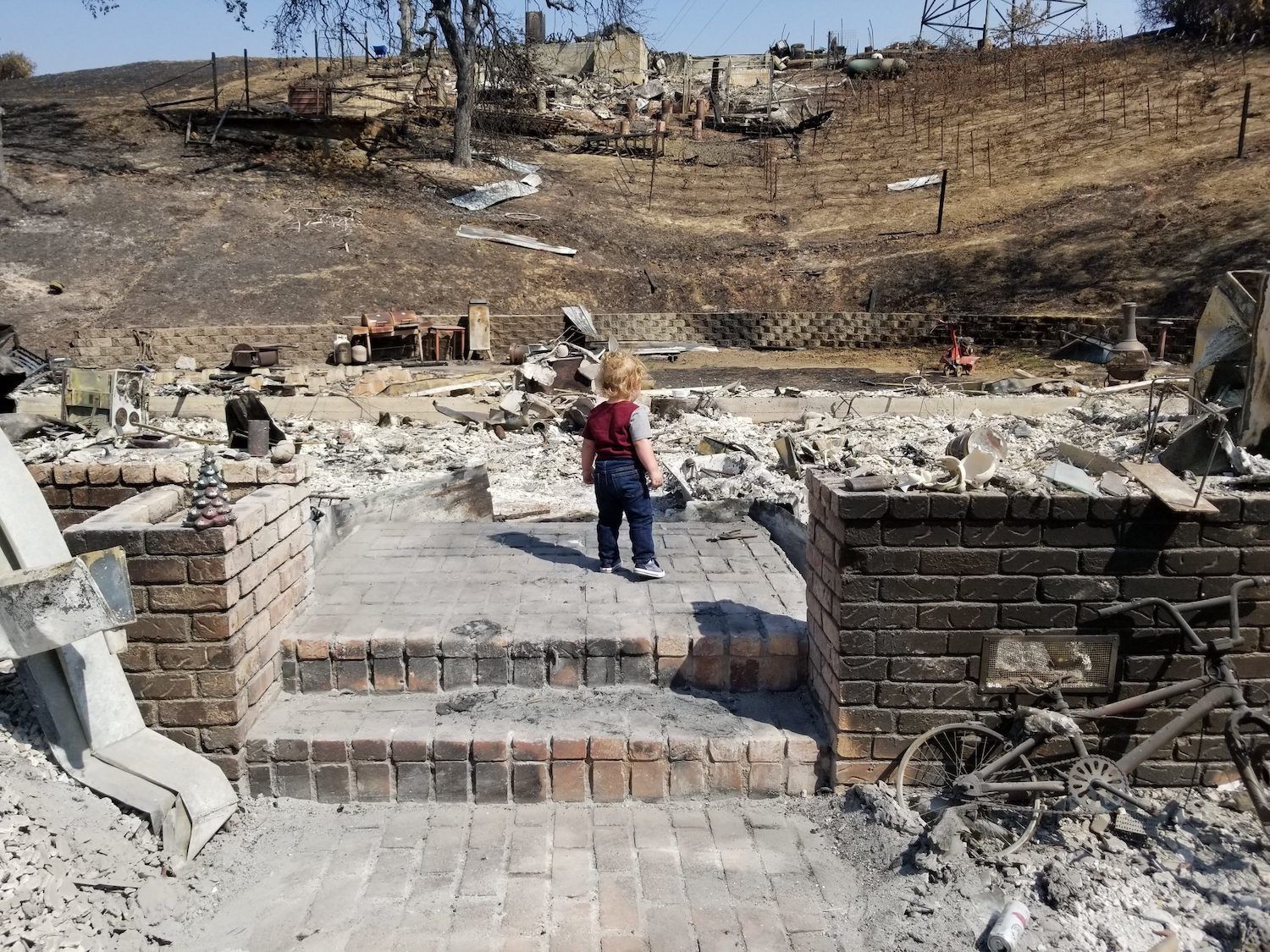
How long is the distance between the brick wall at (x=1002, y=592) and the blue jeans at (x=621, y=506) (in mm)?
1415

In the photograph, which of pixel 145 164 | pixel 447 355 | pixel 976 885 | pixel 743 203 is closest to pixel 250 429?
pixel 976 885

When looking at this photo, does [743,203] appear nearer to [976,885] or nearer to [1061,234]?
[1061,234]

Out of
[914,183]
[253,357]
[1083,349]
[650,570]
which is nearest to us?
[650,570]

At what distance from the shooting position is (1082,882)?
2.71 m

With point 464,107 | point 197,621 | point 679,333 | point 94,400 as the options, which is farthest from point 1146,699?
point 464,107

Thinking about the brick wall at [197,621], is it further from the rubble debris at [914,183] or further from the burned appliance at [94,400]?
the rubble debris at [914,183]

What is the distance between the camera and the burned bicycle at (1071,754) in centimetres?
289

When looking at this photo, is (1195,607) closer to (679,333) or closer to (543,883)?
(543,883)

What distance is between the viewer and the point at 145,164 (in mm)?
23938

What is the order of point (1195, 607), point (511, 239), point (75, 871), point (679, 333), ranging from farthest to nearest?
1. point (511, 239)
2. point (679, 333)
3. point (1195, 607)
4. point (75, 871)

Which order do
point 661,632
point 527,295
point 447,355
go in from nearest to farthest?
point 661,632 < point 447,355 < point 527,295

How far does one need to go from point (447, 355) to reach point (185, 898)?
15193 millimetres

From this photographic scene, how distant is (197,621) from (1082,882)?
2958 millimetres

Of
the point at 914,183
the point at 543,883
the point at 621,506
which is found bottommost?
the point at 543,883
